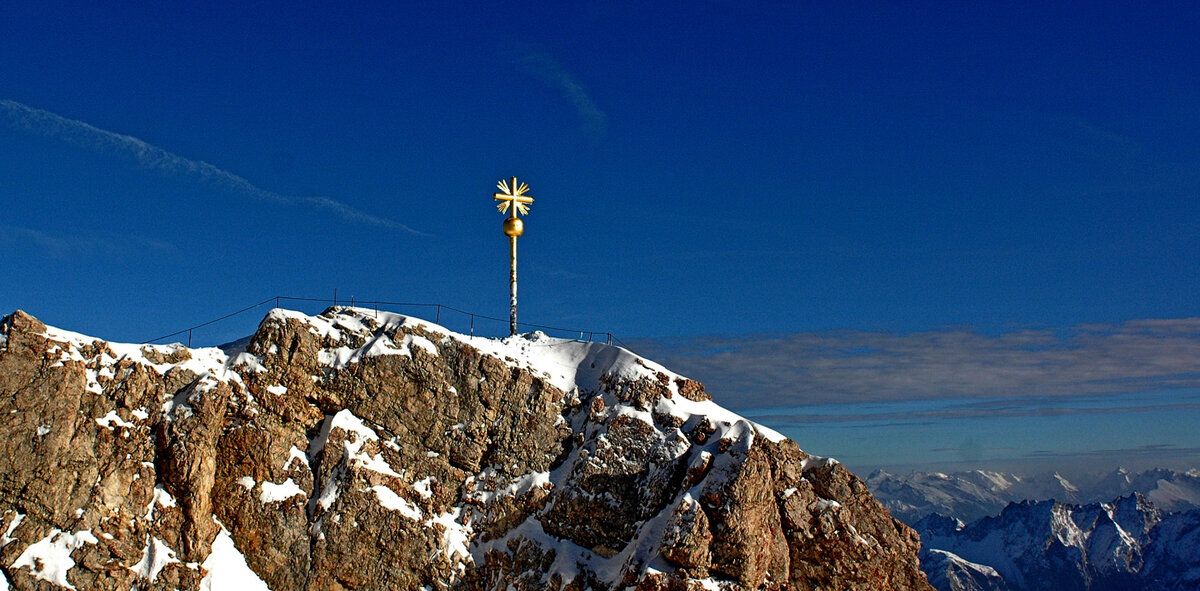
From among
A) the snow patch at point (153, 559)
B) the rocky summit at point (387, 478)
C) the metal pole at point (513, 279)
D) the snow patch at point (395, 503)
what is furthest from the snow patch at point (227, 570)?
the metal pole at point (513, 279)

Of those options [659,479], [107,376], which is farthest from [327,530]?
[659,479]

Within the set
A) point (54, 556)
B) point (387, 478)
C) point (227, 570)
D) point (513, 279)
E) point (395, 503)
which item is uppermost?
point (513, 279)

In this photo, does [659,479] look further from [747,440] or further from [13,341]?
[13,341]

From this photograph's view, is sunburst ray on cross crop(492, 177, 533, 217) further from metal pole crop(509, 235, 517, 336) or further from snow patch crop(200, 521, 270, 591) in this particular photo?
snow patch crop(200, 521, 270, 591)

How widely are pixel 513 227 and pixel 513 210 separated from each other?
6.59 feet

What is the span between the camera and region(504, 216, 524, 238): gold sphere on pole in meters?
89.9

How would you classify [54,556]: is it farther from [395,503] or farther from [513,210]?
[513,210]

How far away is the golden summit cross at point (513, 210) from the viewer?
90.0m

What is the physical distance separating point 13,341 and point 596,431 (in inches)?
1845

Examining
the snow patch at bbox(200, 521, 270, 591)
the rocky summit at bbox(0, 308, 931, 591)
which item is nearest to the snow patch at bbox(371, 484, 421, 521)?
the rocky summit at bbox(0, 308, 931, 591)

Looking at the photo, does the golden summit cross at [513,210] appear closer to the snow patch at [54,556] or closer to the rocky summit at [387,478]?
the rocky summit at [387,478]

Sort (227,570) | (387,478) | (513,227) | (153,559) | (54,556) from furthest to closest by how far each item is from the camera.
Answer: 1. (513,227)
2. (387,478)
3. (227,570)
4. (153,559)
5. (54,556)

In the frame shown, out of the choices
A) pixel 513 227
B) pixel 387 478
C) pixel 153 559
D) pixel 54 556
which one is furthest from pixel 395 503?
pixel 513 227

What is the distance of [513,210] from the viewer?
298ft
